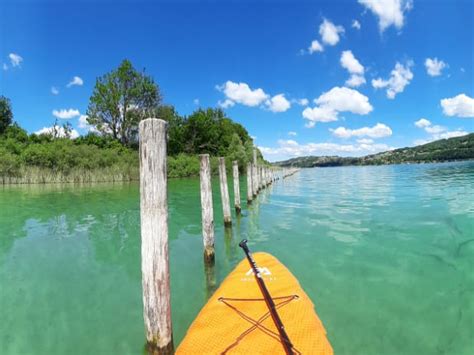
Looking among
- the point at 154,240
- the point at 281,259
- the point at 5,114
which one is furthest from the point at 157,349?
the point at 5,114

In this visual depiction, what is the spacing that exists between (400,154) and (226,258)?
179 meters

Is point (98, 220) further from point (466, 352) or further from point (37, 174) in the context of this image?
point (37, 174)

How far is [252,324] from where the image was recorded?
10.1 feet

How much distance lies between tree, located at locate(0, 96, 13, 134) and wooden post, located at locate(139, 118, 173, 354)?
56.0m

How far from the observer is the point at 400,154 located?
16012 cm

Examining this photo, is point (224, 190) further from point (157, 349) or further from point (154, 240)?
point (157, 349)

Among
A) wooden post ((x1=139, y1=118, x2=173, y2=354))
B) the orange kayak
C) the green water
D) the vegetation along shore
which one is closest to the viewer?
the orange kayak

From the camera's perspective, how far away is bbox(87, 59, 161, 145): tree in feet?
135

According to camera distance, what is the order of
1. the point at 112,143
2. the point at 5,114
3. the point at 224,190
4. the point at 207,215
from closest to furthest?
the point at 207,215
the point at 224,190
the point at 112,143
the point at 5,114

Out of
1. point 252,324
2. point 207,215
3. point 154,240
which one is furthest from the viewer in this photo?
point 207,215

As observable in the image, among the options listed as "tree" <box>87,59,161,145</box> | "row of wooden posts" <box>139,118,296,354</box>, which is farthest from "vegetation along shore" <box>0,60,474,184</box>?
"row of wooden posts" <box>139,118,296,354</box>

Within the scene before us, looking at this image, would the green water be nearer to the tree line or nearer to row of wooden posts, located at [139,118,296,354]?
row of wooden posts, located at [139,118,296,354]

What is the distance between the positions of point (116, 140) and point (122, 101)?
6.48m

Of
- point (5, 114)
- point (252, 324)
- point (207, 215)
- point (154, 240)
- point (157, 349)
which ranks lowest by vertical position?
point (157, 349)
